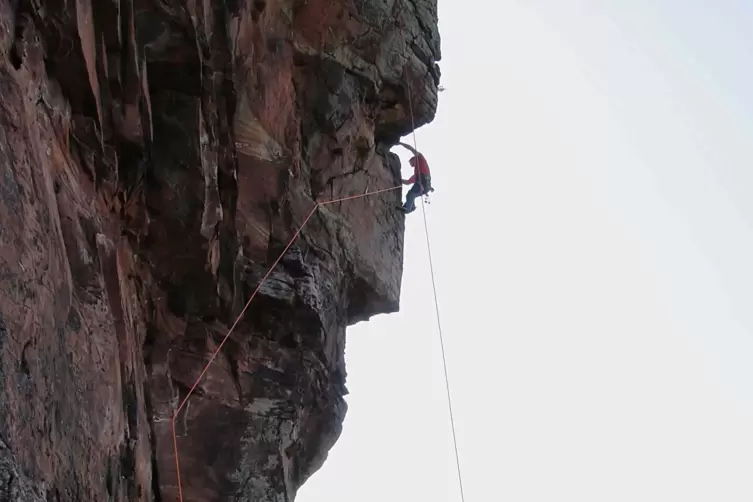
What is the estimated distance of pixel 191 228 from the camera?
35.7 feet

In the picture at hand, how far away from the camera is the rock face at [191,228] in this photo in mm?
7109

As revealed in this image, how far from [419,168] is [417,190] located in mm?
761

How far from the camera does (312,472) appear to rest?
590 inches

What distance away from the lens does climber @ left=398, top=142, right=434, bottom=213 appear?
17.4 m

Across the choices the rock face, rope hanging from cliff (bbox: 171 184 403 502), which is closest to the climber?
the rock face

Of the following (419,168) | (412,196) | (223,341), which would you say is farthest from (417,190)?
(223,341)

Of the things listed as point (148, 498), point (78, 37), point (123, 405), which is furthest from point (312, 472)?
point (78, 37)

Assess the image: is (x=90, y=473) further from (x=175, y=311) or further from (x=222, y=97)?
(x=222, y=97)

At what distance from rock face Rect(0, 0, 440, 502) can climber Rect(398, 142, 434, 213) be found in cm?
78

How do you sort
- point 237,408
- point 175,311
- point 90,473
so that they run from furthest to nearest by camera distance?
1. point 237,408
2. point 175,311
3. point 90,473

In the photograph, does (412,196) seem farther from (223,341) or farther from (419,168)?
(223,341)

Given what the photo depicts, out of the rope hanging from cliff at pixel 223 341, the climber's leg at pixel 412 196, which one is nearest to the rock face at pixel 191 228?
the rope hanging from cliff at pixel 223 341

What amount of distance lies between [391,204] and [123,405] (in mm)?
8123

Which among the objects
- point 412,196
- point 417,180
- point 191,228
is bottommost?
point 191,228
